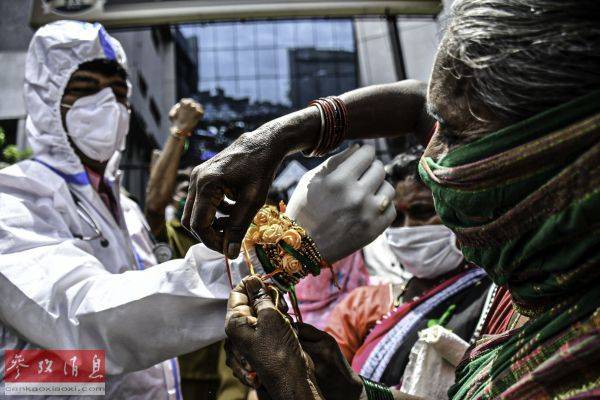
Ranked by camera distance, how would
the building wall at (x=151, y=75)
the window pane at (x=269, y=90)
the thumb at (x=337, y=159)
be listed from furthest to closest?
the window pane at (x=269, y=90)
the building wall at (x=151, y=75)
the thumb at (x=337, y=159)

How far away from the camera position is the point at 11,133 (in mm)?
8914

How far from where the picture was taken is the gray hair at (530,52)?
1109 mm

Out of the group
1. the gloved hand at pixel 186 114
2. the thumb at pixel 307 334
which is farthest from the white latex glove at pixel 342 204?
the gloved hand at pixel 186 114

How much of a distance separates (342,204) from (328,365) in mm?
492

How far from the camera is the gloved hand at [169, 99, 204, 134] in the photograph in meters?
3.99

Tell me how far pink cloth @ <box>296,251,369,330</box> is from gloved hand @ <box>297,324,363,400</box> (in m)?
3.02

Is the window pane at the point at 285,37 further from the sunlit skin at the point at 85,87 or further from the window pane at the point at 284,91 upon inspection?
the sunlit skin at the point at 85,87

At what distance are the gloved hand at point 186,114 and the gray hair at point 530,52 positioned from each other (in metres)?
2.92

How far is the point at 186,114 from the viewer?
4.01 metres

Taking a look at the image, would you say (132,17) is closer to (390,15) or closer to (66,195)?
(390,15)

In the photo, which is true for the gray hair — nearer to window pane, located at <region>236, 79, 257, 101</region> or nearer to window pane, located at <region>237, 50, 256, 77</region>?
window pane, located at <region>236, 79, 257, 101</region>

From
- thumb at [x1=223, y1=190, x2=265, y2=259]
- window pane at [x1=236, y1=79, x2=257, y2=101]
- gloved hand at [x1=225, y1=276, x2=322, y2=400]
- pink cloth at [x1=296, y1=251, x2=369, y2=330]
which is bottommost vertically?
window pane at [x1=236, y1=79, x2=257, y2=101]

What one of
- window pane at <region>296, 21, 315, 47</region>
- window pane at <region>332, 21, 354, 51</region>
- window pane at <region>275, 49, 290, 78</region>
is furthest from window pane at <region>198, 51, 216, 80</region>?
window pane at <region>332, 21, 354, 51</region>

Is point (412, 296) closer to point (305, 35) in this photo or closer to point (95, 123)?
point (95, 123)
